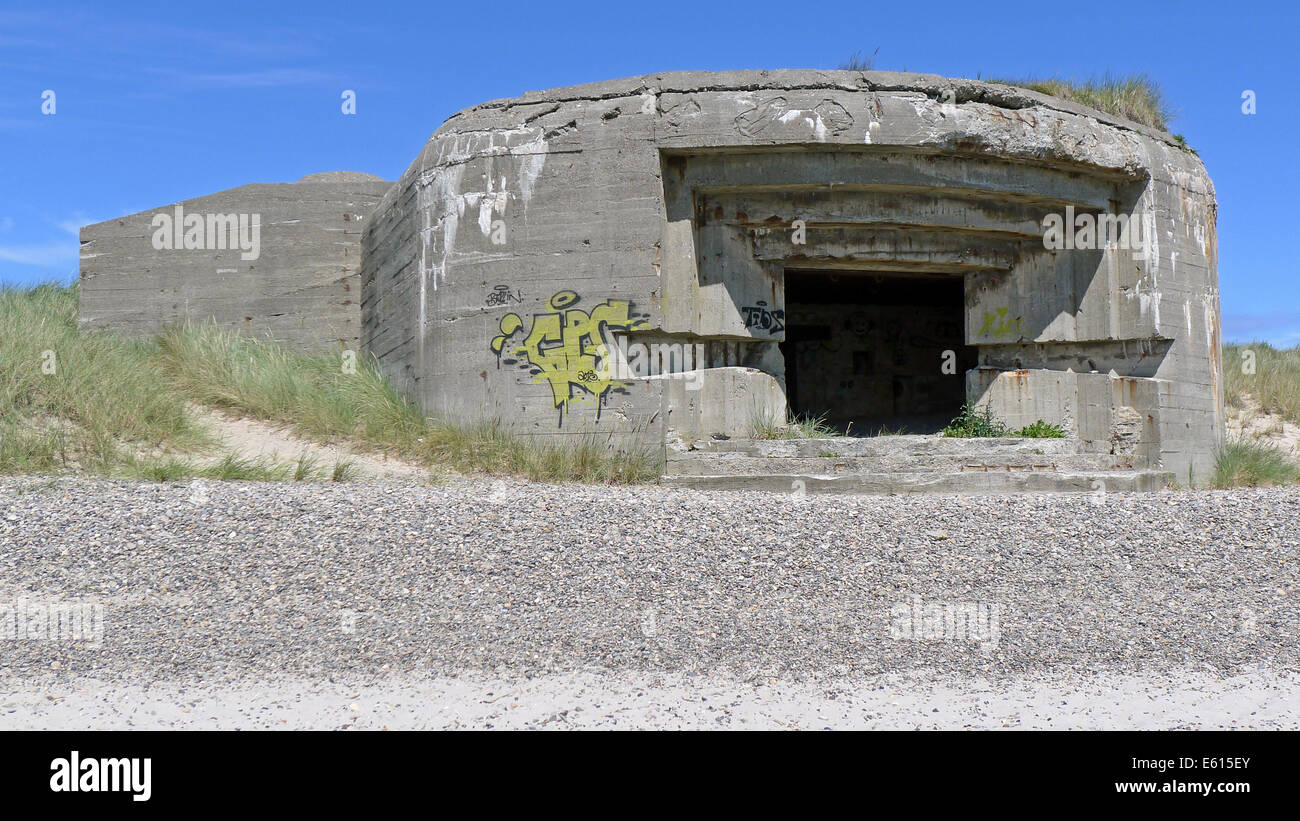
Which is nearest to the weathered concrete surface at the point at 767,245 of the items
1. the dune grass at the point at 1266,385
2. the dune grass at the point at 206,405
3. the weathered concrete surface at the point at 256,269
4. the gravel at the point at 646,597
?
the dune grass at the point at 206,405

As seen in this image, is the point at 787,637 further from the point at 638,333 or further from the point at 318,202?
the point at 318,202

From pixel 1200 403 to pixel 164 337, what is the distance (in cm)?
1112

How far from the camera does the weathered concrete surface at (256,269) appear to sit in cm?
1182

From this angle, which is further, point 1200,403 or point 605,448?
point 1200,403

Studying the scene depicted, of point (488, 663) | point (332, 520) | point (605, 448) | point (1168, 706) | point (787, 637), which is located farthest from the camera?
point (605, 448)

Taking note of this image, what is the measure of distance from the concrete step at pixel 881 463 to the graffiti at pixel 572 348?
98 cm

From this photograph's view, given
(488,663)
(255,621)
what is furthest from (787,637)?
(255,621)

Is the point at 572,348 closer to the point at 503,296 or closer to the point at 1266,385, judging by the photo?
the point at 503,296

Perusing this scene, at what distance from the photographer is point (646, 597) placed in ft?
16.8

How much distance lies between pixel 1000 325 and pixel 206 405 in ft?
26.5

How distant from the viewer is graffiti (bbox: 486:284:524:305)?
29.5 ft

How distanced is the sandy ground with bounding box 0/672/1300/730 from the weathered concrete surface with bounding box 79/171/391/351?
8060mm

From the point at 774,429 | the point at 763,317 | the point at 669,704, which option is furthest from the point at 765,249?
the point at 669,704

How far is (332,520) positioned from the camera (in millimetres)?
5871
